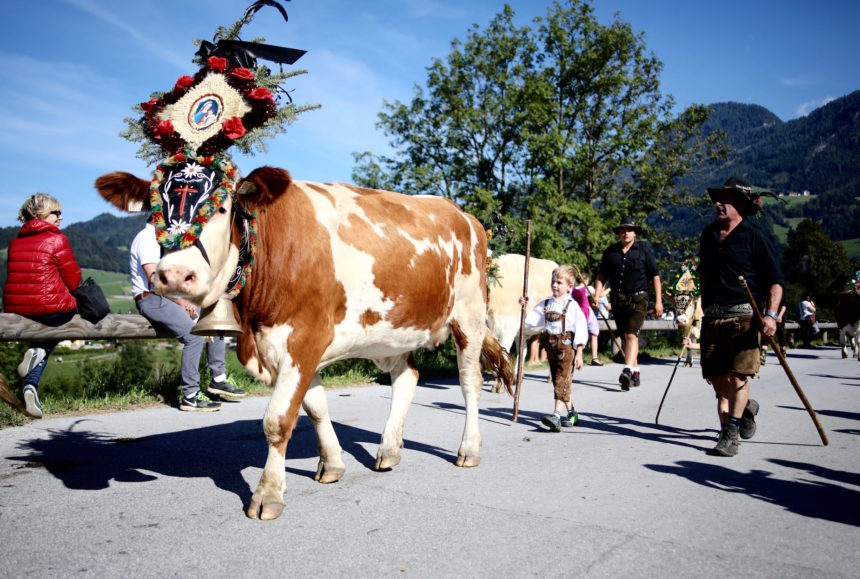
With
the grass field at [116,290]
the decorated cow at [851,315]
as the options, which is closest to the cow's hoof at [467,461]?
the decorated cow at [851,315]

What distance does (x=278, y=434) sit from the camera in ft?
12.0

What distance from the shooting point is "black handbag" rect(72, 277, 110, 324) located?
21.0 feet

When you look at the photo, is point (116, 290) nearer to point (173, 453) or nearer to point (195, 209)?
point (173, 453)

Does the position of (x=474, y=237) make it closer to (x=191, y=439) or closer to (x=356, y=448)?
(x=356, y=448)

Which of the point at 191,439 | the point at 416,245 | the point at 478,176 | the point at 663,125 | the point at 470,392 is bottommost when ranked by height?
the point at 191,439

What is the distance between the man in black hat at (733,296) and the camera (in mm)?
5332

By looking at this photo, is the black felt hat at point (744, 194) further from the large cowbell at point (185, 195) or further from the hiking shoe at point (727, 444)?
the large cowbell at point (185, 195)

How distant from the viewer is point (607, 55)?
93.5 feet

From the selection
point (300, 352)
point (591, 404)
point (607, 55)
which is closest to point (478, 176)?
point (607, 55)

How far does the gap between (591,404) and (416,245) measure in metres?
4.51

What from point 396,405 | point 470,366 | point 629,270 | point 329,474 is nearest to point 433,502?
point 329,474

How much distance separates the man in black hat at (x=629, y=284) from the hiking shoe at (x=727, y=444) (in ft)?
12.1

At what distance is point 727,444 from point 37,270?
20.7ft

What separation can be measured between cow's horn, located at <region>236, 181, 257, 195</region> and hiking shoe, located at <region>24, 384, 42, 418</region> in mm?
3623
